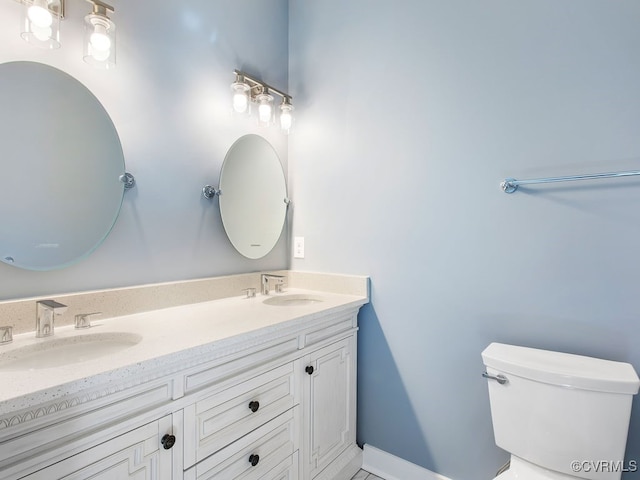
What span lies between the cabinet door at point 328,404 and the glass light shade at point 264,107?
125cm

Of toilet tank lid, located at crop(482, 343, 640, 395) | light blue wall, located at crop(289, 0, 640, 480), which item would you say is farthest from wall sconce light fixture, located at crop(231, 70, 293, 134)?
toilet tank lid, located at crop(482, 343, 640, 395)

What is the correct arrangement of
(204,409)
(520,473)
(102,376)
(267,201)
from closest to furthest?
1. (102,376)
2. (204,409)
3. (520,473)
4. (267,201)

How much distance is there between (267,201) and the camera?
189 cm

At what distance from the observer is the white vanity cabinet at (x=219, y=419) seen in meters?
0.71

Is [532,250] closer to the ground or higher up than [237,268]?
higher up

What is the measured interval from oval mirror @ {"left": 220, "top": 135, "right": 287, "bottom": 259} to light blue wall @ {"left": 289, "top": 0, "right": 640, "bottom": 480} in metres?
0.16

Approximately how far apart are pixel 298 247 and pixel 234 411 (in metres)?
1.08

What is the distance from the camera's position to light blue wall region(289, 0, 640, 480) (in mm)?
1148

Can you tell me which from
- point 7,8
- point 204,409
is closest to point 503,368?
point 204,409

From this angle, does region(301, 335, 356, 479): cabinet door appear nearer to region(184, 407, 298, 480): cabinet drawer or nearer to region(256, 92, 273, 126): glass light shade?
region(184, 407, 298, 480): cabinet drawer

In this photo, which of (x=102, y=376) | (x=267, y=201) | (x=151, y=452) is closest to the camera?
(x=102, y=376)

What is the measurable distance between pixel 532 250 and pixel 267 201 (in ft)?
4.33

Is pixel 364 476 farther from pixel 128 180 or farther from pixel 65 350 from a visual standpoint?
pixel 128 180

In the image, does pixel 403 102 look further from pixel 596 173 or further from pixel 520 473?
pixel 520 473
